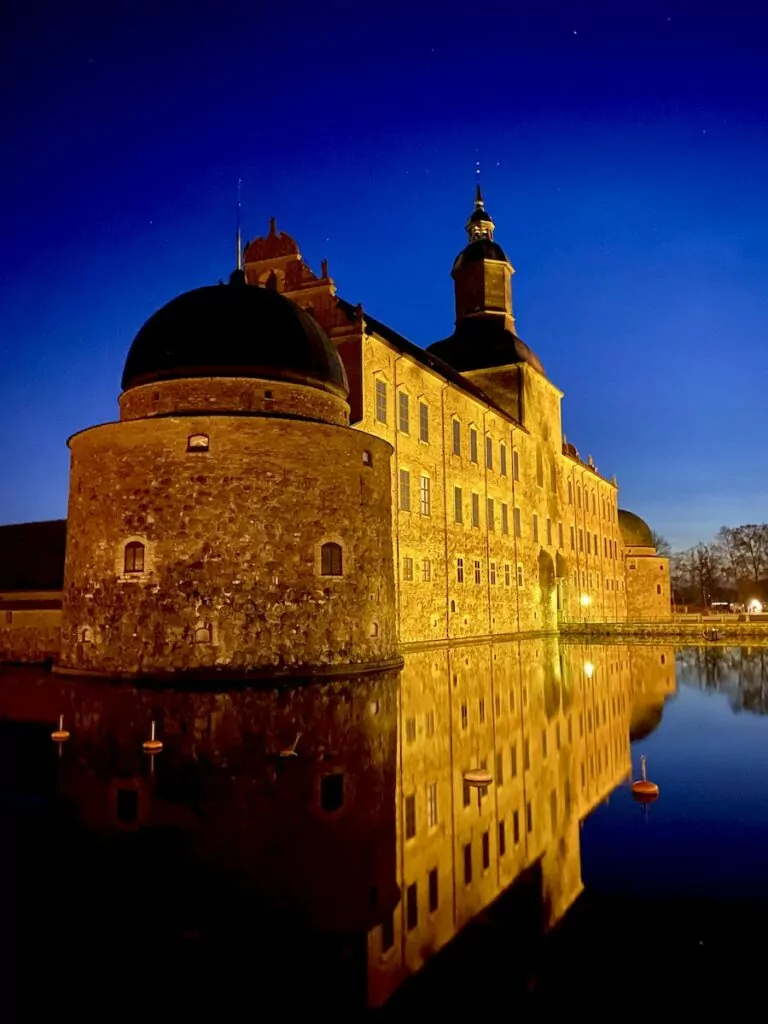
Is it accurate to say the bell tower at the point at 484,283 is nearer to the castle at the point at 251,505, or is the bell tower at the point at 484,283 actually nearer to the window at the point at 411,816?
the castle at the point at 251,505

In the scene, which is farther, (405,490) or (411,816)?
(405,490)

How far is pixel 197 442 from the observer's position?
20.1 m

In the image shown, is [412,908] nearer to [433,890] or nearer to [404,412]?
[433,890]

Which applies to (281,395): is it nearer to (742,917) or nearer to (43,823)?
(43,823)

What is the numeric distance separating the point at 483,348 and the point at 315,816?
39.8 m

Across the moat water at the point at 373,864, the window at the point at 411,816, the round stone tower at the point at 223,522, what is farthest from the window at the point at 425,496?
the window at the point at 411,816

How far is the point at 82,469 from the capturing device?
69.8 ft

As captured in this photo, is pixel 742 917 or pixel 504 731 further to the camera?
pixel 504 731

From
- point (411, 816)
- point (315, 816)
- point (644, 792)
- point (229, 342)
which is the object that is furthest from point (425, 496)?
point (315, 816)

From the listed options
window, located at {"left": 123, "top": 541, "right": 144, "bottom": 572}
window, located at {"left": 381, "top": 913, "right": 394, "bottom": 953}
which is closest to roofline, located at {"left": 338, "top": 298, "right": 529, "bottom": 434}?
window, located at {"left": 123, "top": 541, "right": 144, "bottom": 572}

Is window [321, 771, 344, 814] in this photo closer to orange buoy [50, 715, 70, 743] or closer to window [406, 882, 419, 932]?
window [406, 882, 419, 932]

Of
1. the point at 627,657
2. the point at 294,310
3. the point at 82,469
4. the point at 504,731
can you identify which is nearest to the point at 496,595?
the point at 627,657

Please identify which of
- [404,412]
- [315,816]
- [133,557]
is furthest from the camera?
[404,412]

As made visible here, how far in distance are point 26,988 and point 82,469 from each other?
1837 cm
